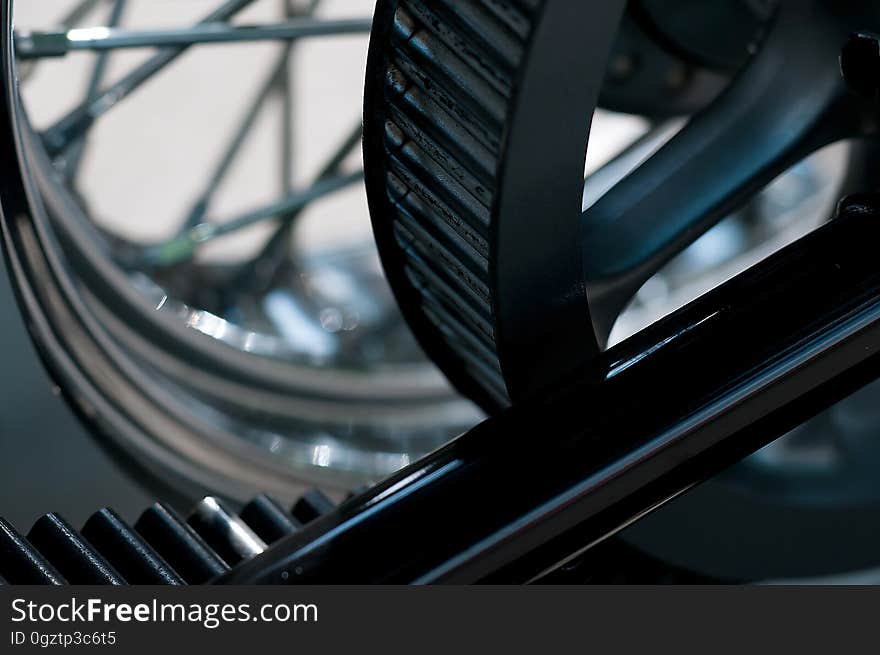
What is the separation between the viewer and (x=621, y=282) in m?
1.26

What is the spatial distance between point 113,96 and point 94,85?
1.15 m

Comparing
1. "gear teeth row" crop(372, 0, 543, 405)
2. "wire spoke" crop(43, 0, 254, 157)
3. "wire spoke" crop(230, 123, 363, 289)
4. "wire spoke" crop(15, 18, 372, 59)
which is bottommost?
"gear teeth row" crop(372, 0, 543, 405)

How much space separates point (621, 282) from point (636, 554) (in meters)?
0.37

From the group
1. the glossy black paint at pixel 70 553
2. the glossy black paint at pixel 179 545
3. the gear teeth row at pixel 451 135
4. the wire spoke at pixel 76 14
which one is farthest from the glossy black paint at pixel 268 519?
the wire spoke at pixel 76 14

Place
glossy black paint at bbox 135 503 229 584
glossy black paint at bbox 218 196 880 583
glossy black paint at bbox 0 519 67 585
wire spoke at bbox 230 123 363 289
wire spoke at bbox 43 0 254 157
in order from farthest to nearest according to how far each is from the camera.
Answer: wire spoke at bbox 230 123 363 289
wire spoke at bbox 43 0 254 157
glossy black paint at bbox 135 503 229 584
glossy black paint at bbox 0 519 67 585
glossy black paint at bbox 218 196 880 583

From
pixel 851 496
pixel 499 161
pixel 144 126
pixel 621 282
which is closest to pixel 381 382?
pixel 144 126

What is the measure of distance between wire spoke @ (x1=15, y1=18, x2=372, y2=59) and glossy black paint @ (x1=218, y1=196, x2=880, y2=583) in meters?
1.35

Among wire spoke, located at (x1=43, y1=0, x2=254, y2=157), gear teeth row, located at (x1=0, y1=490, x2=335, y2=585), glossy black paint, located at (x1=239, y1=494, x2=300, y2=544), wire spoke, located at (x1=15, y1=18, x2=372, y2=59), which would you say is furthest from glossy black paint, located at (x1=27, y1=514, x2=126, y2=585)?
wire spoke, located at (x1=43, y1=0, x2=254, y2=157)

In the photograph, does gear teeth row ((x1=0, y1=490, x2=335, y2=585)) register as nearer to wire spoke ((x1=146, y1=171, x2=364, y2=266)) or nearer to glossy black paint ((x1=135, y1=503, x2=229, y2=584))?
glossy black paint ((x1=135, y1=503, x2=229, y2=584))

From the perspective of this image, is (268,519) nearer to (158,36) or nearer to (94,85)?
(158,36)

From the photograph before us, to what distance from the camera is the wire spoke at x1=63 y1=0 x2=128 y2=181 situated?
152 inches

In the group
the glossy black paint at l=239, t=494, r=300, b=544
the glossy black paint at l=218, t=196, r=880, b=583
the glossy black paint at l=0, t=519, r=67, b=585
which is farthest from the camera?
the glossy black paint at l=239, t=494, r=300, b=544
